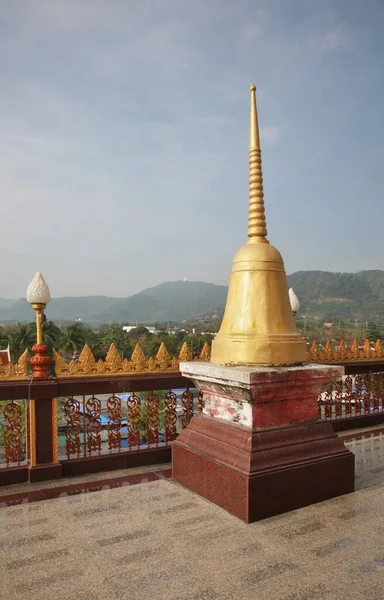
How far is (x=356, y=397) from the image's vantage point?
8797 mm

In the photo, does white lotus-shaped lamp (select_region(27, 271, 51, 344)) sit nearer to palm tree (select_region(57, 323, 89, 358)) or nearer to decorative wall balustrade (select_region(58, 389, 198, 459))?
decorative wall balustrade (select_region(58, 389, 198, 459))

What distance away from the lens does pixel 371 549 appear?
12.2ft

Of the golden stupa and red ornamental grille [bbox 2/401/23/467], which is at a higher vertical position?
the golden stupa

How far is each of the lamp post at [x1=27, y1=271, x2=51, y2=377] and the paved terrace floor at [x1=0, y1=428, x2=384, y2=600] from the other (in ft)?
4.73

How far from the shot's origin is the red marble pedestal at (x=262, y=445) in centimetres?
445

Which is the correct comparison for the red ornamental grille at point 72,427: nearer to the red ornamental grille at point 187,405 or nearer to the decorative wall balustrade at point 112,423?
the decorative wall balustrade at point 112,423

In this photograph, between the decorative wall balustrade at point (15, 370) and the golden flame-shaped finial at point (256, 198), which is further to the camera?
the decorative wall balustrade at point (15, 370)

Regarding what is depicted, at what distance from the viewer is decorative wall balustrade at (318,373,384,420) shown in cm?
842

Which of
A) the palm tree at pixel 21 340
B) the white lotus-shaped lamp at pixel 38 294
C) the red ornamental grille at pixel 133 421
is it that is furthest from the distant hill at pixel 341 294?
the white lotus-shaped lamp at pixel 38 294

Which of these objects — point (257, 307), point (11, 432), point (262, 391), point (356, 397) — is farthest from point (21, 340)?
point (262, 391)

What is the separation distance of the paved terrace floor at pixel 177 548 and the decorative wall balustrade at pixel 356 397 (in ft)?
10.7

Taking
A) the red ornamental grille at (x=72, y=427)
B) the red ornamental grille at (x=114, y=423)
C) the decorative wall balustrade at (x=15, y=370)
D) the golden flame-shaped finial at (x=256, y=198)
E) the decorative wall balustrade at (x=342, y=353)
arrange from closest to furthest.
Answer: the golden flame-shaped finial at (x=256, y=198), the decorative wall balustrade at (x=15, y=370), the red ornamental grille at (x=72, y=427), the red ornamental grille at (x=114, y=423), the decorative wall balustrade at (x=342, y=353)

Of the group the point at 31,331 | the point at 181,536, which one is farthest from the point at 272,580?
the point at 31,331

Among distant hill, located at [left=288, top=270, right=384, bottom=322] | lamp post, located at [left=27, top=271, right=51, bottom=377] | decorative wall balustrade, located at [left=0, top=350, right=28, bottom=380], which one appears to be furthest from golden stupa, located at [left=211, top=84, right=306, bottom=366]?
distant hill, located at [left=288, top=270, right=384, bottom=322]
